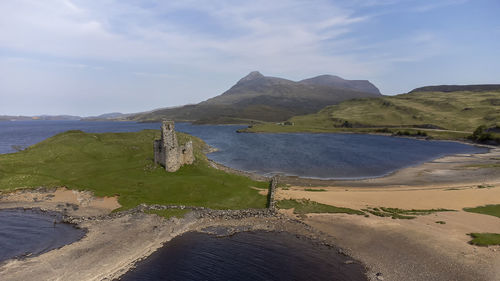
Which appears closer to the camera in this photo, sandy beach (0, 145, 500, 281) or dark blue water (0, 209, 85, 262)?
sandy beach (0, 145, 500, 281)

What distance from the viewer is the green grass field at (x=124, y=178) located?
1639 inches

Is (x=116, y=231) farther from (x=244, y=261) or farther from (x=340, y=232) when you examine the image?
(x=340, y=232)

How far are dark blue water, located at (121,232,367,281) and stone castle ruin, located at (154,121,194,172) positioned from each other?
20763 millimetres

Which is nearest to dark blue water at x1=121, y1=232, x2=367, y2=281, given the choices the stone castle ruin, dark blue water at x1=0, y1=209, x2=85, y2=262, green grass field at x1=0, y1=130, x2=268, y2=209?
green grass field at x1=0, y1=130, x2=268, y2=209

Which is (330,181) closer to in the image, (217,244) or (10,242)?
(217,244)

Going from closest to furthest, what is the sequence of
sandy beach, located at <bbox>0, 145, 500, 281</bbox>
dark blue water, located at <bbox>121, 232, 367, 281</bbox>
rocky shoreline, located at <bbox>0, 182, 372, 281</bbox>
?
dark blue water, located at <bbox>121, 232, 367, 281</bbox> < rocky shoreline, located at <bbox>0, 182, 372, 281</bbox> < sandy beach, located at <bbox>0, 145, 500, 281</bbox>

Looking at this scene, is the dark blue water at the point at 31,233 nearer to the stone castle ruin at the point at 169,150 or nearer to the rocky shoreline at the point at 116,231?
the rocky shoreline at the point at 116,231

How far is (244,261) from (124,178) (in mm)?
31000

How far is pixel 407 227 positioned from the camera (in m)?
34.2

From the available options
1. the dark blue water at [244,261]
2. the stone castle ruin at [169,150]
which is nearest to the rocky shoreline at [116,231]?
the dark blue water at [244,261]

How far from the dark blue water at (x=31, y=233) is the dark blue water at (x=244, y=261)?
12627 mm

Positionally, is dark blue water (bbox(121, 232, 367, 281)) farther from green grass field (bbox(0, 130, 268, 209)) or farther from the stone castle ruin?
the stone castle ruin

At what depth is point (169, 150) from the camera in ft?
162

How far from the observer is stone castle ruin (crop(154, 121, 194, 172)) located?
49406mm
